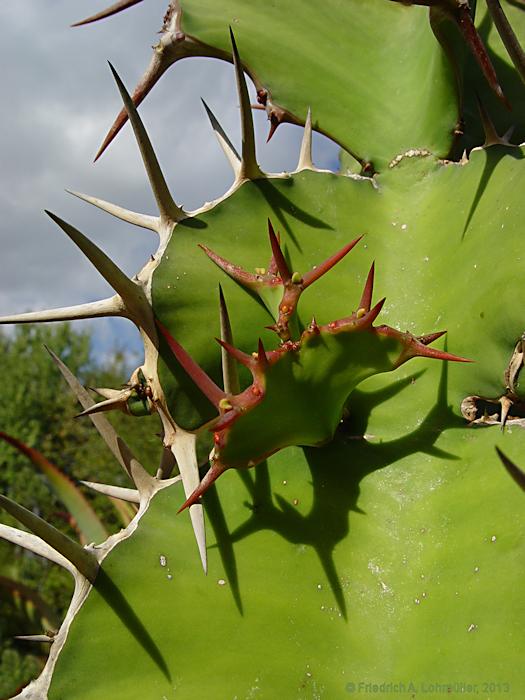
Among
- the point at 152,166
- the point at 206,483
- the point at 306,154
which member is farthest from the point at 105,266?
the point at 306,154

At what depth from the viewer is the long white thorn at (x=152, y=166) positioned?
867 millimetres

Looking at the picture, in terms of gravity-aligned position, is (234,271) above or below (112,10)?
below

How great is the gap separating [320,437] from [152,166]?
0.42 metres

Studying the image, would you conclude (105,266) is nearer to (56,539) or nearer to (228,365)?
(228,365)

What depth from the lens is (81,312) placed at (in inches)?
35.5

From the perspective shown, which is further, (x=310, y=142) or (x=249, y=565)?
(x=310, y=142)

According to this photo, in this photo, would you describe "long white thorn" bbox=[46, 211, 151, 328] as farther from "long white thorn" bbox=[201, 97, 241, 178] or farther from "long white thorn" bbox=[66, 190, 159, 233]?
"long white thorn" bbox=[201, 97, 241, 178]

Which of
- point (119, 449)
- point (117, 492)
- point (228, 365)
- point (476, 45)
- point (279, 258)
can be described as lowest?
point (117, 492)

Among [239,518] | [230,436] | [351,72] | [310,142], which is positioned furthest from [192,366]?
[351,72]

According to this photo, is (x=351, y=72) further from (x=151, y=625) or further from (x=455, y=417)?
(x=151, y=625)

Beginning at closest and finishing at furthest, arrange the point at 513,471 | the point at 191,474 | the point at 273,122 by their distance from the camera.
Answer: the point at 513,471
the point at 191,474
the point at 273,122

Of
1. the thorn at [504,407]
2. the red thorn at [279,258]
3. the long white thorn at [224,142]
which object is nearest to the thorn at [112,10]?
the long white thorn at [224,142]

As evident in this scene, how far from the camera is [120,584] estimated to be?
838mm

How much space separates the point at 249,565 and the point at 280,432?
0.18m
